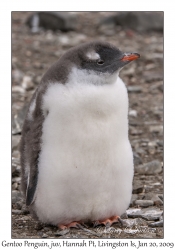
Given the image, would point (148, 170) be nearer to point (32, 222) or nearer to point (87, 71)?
point (32, 222)

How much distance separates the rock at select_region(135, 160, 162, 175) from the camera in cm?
522

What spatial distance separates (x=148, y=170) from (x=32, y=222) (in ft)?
4.53

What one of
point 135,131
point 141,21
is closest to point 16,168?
point 135,131

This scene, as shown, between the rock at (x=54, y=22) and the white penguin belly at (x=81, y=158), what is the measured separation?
25.4ft

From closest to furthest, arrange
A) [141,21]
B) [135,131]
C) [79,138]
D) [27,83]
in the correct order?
[79,138] < [135,131] < [27,83] < [141,21]

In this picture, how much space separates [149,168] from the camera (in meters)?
5.24

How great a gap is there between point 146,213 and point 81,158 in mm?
831

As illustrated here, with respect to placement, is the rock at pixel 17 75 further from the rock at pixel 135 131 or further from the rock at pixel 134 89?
the rock at pixel 135 131

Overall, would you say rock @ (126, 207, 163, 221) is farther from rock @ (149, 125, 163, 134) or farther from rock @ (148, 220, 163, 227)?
rock @ (149, 125, 163, 134)

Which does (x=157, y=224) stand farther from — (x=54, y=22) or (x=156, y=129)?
(x=54, y=22)

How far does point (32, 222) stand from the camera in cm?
419

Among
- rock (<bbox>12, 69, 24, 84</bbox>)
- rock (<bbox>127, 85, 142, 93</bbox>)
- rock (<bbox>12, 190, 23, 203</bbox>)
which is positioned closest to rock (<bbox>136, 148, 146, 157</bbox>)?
rock (<bbox>12, 190, 23, 203</bbox>)

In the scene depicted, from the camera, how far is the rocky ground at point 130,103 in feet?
13.2

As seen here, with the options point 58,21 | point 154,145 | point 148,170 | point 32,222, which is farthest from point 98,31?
point 32,222
